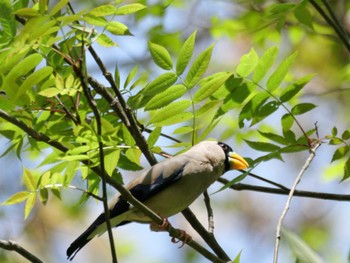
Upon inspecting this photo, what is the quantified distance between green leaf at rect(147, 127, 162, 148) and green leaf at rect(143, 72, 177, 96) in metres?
0.20

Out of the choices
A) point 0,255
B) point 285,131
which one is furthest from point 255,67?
point 0,255

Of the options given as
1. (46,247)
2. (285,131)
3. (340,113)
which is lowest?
→ (46,247)

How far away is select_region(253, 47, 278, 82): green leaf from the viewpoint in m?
3.75

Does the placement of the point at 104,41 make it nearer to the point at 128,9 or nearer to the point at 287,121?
the point at 128,9

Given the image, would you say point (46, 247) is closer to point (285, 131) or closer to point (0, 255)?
point (0, 255)

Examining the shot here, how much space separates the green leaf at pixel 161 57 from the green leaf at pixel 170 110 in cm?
19

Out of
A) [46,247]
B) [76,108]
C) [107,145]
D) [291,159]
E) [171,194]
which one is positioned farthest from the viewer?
[291,159]

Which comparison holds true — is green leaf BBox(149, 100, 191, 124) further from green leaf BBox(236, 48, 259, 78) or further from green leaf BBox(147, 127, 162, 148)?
green leaf BBox(236, 48, 259, 78)

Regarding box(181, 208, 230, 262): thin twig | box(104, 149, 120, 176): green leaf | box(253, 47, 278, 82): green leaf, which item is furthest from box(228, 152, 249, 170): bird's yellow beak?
box(104, 149, 120, 176): green leaf

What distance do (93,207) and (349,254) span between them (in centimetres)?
770

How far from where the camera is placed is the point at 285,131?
3.79 m

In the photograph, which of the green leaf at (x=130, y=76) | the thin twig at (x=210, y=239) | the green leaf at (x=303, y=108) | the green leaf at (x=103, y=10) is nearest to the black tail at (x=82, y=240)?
the thin twig at (x=210, y=239)

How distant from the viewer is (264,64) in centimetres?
380

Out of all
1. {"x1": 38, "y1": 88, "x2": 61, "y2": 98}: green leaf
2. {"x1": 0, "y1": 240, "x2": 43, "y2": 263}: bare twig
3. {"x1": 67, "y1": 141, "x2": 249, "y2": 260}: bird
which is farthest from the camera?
{"x1": 67, "y1": 141, "x2": 249, "y2": 260}: bird
